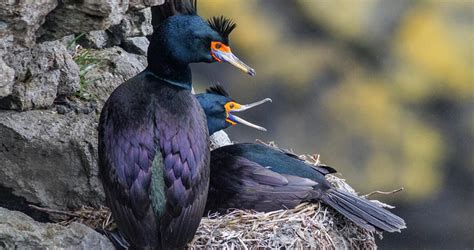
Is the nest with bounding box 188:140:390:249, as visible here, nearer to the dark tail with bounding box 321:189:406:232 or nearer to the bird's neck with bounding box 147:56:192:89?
the dark tail with bounding box 321:189:406:232

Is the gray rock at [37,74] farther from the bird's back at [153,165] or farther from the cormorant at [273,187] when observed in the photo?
the cormorant at [273,187]

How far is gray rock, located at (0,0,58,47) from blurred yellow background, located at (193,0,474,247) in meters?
2.43

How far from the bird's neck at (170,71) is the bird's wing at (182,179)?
0.24m

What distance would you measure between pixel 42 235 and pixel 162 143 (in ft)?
2.15

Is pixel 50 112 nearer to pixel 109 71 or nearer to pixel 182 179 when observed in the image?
pixel 109 71

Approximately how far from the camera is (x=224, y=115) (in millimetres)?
4539

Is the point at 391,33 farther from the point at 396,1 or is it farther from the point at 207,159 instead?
the point at 207,159

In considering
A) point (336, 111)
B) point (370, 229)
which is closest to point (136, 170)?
point (370, 229)

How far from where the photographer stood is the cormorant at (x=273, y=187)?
4.11m

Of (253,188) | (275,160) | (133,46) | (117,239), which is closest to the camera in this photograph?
(117,239)

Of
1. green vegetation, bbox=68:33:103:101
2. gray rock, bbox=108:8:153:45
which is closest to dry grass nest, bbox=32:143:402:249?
green vegetation, bbox=68:33:103:101

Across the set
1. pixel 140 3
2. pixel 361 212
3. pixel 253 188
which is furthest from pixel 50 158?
pixel 361 212

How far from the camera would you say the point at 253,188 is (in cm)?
411

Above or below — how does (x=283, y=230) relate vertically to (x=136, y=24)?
below
